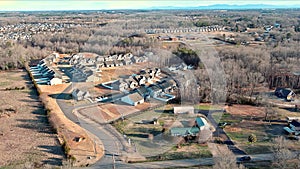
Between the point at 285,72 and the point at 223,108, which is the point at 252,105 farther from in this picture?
the point at 285,72

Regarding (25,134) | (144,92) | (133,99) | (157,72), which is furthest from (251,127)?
(157,72)

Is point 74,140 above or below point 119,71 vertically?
below

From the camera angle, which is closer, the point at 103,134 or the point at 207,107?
the point at 103,134

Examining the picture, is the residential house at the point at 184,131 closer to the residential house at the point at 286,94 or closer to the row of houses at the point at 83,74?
the residential house at the point at 286,94

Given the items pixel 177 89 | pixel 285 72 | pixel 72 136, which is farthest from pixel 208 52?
pixel 72 136

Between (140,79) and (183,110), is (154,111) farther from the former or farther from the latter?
(140,79)

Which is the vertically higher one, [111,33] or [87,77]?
[111,33]

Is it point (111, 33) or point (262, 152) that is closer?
point (262, 152)

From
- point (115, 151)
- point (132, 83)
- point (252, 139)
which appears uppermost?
point (132, 83)
